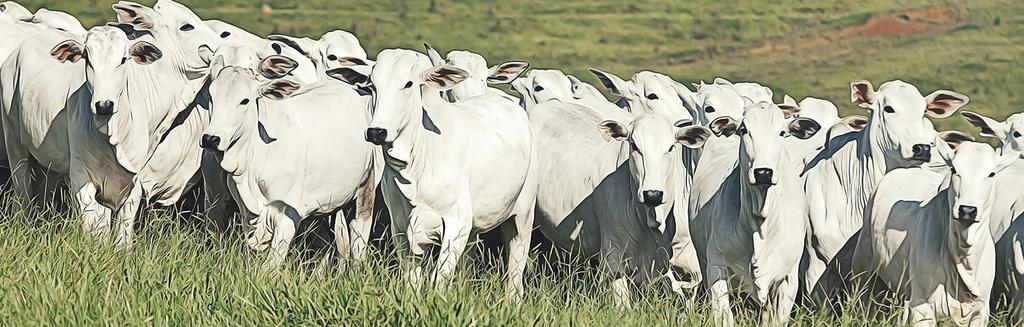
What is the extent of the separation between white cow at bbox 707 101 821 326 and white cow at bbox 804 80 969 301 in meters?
0.63

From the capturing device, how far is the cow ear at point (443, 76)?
10586 mm

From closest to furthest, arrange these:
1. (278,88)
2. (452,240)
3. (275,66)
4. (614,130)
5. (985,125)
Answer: (452,240), (614,130), (278,88), (275,66), (985,125)

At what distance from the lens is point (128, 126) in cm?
1158

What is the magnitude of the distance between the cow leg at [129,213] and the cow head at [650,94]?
3.69 meters

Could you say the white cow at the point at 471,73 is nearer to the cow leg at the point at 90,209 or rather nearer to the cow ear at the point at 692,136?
the cow ear at the point at 692,136

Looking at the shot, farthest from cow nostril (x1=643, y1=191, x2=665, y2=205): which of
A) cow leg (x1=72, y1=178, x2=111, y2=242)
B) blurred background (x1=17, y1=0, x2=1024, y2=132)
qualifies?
blurred background (x1=17, y1=0, x2=1024, y2=132)

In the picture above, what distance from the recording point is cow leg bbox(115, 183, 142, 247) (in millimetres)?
11141

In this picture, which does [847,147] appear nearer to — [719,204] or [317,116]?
[719,204]

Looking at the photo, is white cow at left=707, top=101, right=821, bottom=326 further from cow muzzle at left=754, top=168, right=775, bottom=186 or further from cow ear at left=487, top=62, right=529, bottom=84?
cow ear at left=487, top=62, right=529, bottom=84

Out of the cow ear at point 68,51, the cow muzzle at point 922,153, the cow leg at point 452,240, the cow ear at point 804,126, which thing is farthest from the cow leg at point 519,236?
the cow ear at point 68,51

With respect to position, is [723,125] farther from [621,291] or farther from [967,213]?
[967,213]

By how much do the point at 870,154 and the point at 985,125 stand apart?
131 cm

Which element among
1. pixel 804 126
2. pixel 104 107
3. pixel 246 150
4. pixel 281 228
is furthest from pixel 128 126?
pixel 804 126

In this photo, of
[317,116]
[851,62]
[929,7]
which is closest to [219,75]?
[317,116]
